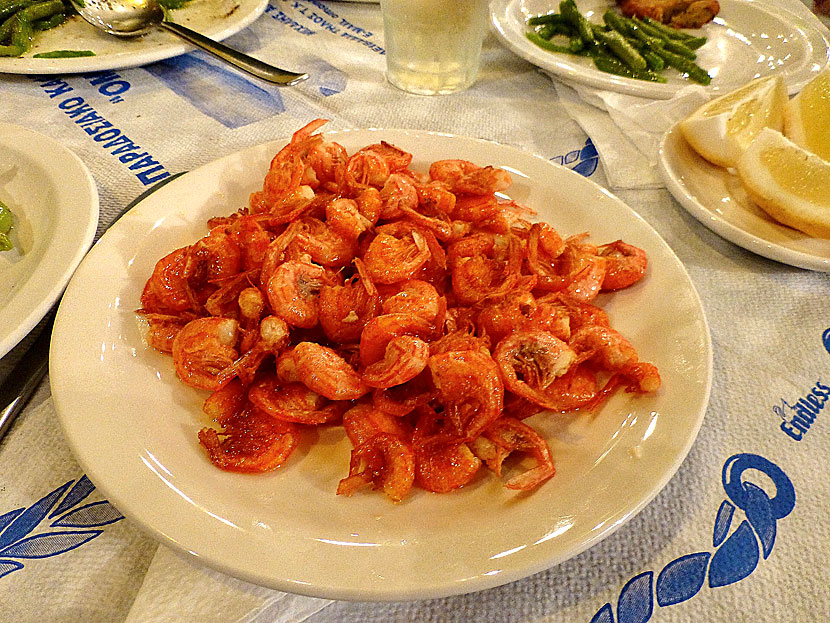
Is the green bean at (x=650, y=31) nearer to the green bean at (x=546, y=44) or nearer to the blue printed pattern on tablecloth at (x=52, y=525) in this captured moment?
the green bean at (x=546, y=44)

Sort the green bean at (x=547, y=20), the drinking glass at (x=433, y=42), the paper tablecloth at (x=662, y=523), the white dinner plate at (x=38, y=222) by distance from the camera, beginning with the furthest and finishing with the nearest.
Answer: the green bean at (x=547, y=20)
the drinking glass at (x=433, y=42)
the white dinner plate at (x=38, y=222)
the paper tablecloth at (x=662, y=523)

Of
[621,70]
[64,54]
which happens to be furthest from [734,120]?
[64,54]

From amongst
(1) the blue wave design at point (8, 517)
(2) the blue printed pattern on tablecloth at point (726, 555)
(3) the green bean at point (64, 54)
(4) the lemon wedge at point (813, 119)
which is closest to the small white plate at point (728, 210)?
(4) the lemon wedge at point (813, 119)

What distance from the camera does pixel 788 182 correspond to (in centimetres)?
135

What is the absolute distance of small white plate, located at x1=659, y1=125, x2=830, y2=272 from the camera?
130 cm

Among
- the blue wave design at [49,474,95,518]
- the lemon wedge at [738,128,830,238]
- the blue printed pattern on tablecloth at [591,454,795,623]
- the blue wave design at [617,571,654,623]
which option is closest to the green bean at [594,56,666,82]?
the lemon wedge at [738,128,830,238]

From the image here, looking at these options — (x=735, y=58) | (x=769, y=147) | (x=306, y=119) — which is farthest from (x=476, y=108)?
(x=735, y=58)

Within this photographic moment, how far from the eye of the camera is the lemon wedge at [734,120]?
1.51 meters

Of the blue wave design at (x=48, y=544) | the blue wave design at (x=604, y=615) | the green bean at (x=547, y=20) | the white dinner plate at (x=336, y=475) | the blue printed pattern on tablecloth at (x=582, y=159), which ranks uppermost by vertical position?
the green bean at (x=547, y=20)

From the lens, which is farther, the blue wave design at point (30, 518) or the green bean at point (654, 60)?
the green bean at point (654, 60)

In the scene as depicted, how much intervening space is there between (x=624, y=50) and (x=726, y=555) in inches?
68.9

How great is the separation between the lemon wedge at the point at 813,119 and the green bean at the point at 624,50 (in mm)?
559

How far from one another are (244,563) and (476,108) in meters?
1.66

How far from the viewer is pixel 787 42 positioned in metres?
2.09
